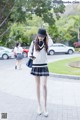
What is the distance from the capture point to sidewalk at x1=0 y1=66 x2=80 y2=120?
7.76 m

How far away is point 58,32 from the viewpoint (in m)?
50.2

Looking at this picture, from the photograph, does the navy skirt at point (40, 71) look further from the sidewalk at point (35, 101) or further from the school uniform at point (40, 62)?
the sidewalk at point (35, 101)

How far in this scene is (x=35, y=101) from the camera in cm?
960

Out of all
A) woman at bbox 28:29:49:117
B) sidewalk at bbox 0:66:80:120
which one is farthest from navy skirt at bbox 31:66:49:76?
sidewalk at bbox 0:66:80:120

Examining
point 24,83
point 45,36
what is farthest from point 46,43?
point 24,83

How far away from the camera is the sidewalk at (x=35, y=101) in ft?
25.5

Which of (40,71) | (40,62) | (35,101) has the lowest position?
(35,101)

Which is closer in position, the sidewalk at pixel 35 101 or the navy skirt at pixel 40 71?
the navy skirt at pixel 40 71

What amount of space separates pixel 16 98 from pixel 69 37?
144 feet

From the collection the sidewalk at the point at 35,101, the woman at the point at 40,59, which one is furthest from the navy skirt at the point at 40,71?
the sidewalk at the point at 35,101

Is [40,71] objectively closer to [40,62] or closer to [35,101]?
[40,62]

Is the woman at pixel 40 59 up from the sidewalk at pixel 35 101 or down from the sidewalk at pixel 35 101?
up

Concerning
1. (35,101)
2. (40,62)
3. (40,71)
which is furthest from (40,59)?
(35,101)

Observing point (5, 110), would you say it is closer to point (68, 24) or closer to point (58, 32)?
point (58, 32)
